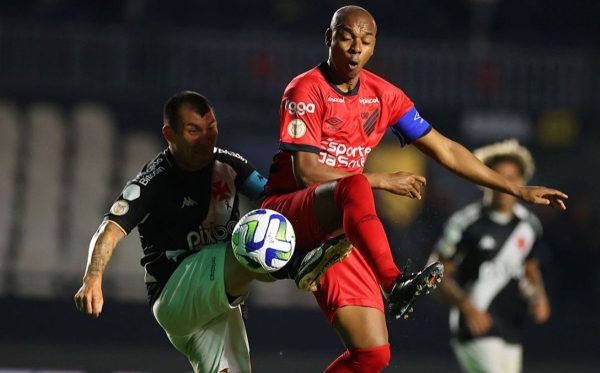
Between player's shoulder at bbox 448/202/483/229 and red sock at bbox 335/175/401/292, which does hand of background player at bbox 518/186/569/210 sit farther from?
player's shoulder at bbox 448/202/483/229

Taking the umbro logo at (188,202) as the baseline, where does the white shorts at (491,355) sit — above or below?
below

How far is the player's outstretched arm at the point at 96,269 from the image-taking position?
17.3 feet

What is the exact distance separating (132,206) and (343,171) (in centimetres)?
104

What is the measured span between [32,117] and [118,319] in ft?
14.1

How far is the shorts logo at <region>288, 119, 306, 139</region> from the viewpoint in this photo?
5434mm

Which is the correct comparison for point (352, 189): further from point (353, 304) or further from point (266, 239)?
point (353, 304)

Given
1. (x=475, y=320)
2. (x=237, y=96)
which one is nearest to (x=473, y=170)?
(x=475, y=320)

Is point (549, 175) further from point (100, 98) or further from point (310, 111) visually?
point (310, 111)

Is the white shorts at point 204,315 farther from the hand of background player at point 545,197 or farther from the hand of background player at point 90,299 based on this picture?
the hand of background player at point 545,197

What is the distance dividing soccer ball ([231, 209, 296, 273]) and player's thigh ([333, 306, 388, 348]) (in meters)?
0.44

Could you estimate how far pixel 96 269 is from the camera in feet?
17.9

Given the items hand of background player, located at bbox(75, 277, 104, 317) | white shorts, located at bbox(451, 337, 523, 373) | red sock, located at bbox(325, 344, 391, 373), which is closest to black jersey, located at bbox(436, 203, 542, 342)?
white shorts, located at bbox(451, 337, 523, 373)

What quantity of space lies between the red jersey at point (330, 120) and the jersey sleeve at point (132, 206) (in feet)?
1.99

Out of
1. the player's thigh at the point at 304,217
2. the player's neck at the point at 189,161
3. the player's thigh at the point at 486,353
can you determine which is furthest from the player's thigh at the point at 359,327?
the player's thigh at the point at 486,353
